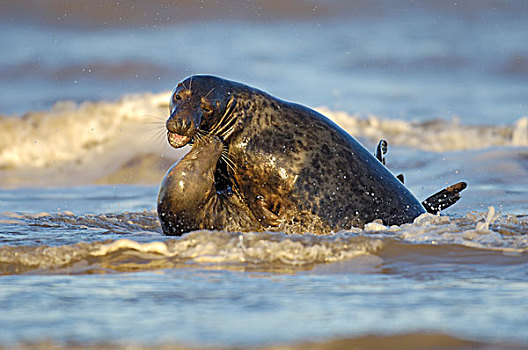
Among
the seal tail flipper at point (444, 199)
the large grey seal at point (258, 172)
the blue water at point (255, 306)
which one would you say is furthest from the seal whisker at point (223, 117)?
the seal tail flipper at point (444, 199)

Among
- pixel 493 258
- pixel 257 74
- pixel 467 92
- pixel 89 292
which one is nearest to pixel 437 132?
pixel 467 92

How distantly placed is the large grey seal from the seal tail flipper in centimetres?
56

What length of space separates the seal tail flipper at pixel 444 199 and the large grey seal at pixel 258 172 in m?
0.56

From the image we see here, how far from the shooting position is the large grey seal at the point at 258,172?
204 inches

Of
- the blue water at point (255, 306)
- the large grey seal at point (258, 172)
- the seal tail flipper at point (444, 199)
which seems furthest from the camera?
the seal tail flipper at point (444, 199)

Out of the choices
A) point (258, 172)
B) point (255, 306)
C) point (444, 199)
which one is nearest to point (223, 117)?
point (258, 172)

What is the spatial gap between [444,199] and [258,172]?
158 cm

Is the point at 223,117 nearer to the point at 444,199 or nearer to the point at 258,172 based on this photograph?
the point at 258,172

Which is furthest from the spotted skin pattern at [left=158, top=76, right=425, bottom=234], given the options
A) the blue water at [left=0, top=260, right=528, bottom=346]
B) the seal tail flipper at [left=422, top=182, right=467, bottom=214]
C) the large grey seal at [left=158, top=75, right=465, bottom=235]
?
the blue water at [left=0, top=260, right=528, bottom=346]

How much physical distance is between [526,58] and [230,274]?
1619cm

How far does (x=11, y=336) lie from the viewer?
2.91 metres

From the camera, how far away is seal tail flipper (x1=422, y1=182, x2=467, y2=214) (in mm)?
6043

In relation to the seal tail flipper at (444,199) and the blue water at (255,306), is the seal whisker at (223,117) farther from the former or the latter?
the seal tail flipper at (444,199)

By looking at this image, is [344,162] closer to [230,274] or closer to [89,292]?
[230,274]
